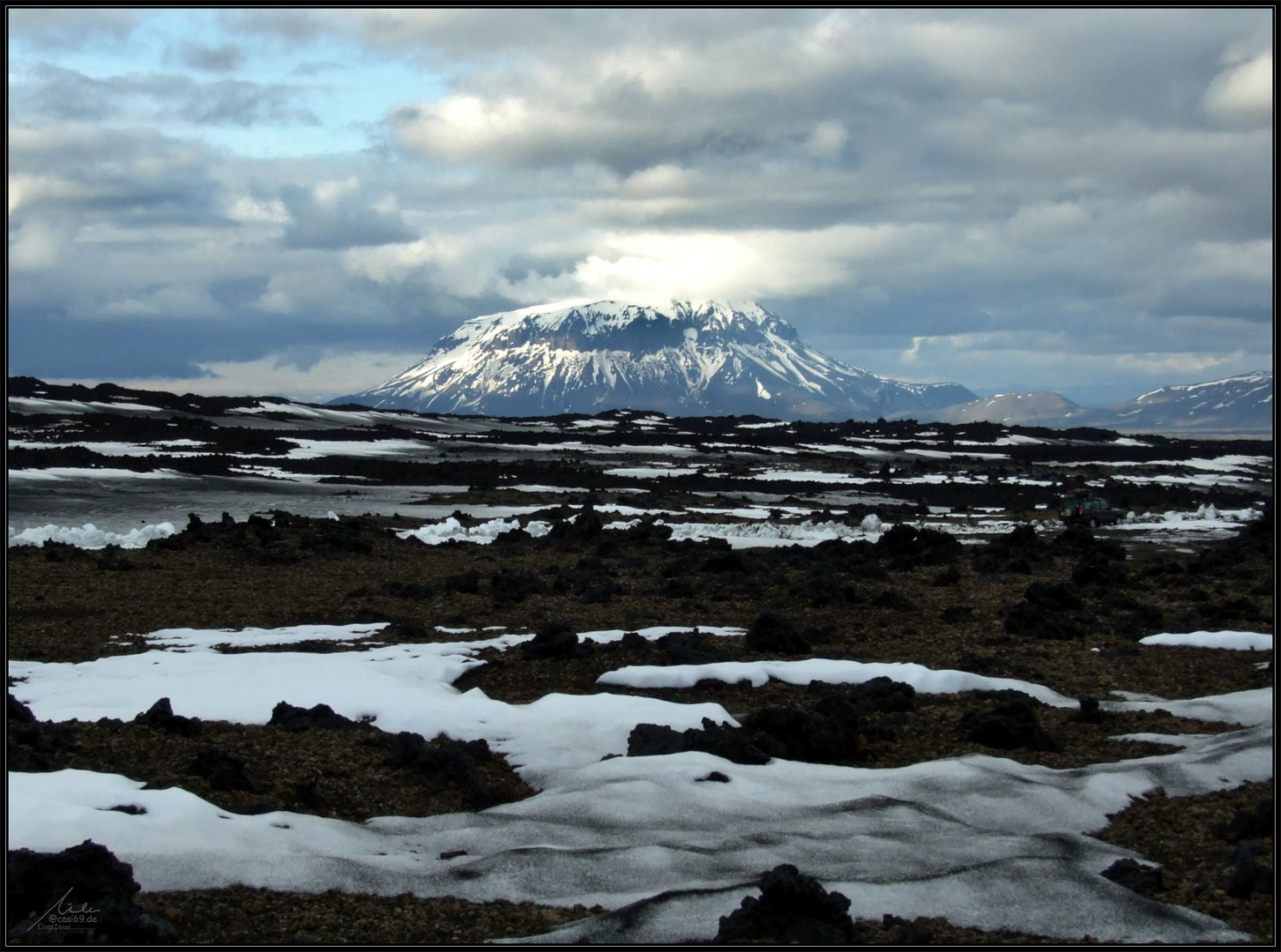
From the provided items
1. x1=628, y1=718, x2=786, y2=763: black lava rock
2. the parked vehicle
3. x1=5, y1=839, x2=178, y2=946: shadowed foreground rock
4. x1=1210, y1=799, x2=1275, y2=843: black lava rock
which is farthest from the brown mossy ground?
the parked vehicle

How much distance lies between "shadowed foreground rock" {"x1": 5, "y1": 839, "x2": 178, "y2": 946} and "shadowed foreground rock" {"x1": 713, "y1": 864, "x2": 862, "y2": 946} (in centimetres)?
325

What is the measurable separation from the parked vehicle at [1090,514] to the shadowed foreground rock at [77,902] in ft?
136

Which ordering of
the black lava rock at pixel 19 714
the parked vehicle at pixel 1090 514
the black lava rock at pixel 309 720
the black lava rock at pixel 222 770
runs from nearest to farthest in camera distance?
the black lava rock at pixel 222 770 < the black lava rock at pixel 19 714 < the black lava rock at pixel 309 720 < the parked vehicle at pixel 1090 514

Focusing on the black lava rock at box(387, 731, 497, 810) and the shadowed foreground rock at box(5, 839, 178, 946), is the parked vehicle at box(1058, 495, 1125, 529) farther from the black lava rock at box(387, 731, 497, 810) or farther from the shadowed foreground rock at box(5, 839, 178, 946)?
the shadowed foreground rock at box(5, 839, 178, 946)

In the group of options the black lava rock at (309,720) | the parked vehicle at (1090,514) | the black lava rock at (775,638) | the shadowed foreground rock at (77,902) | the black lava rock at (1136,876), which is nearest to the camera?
the shadowed foreground rock at (77,902)

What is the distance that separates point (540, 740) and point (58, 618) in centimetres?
1092

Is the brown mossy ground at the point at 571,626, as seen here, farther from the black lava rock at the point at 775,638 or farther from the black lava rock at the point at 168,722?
the black lava rock at the point at 775,638

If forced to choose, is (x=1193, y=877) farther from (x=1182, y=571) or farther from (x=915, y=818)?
(x=1182, y=571)

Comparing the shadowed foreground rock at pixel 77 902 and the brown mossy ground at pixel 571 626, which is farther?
the brown mossy ground at pixel 571 626

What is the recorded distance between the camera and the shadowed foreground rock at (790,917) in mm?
6531

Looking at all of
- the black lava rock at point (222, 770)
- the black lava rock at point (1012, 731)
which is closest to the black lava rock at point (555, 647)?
the black lava rock at point (1012, 731)

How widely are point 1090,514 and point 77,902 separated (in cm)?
4271

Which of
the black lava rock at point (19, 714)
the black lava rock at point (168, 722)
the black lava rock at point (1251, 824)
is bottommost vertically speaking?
the black lava rock at point (168, 722)

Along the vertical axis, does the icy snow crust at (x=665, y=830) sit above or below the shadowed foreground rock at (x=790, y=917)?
below
